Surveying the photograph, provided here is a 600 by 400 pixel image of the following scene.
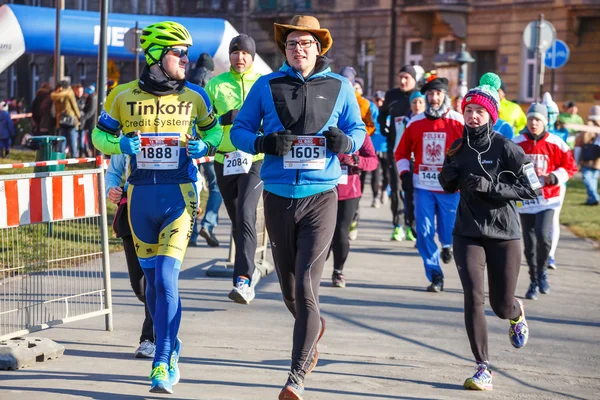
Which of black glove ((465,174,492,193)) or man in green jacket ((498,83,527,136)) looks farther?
man in green jacket ((498,83,527,136))

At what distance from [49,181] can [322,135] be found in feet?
6.48

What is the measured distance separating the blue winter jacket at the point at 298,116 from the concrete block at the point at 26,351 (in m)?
1.79

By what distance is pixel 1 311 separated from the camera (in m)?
6.82

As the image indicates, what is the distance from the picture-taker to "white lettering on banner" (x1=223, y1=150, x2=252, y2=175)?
9.08 metres

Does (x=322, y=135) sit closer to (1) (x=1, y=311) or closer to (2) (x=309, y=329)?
(2) (x=309, y=329)

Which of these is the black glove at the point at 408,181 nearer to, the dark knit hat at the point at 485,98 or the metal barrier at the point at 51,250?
the dark knit hat at the point at 485,98

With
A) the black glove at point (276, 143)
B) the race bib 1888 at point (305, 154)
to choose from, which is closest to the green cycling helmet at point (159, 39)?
the black glove at point (276, 143)

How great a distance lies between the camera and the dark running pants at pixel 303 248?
5.96m

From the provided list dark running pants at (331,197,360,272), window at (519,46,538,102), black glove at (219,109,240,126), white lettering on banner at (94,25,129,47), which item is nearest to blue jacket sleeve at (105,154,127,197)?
black glove at (219,109,240,126)

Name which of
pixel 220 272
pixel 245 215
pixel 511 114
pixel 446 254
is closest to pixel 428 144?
pixel 446 254

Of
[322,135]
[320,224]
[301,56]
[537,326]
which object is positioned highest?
[301,56]

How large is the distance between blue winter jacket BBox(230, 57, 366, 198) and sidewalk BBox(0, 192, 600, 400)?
1.17m

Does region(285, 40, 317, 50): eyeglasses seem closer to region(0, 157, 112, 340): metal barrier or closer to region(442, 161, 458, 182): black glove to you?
region(442, 161, 458, 182): black glove

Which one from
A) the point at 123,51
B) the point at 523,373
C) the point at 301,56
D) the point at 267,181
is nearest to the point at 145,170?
the point at 267,181
